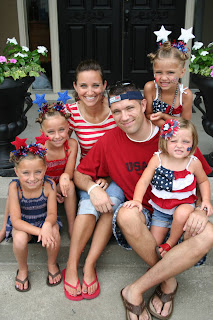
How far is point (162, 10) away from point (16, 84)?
2.69 meters

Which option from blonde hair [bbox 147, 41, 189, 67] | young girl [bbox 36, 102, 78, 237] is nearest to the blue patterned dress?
young girl [bbox 36, 102, 78, 237]

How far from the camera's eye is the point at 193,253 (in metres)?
1.83

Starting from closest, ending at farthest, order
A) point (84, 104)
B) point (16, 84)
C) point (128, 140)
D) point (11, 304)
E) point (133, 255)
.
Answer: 1. point (11, 304)
2. point (128, 140)
3. point (133, 255)
4. point (84, 104)
5. point (16, 84)

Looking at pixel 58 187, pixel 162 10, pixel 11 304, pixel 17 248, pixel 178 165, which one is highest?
pixel 162 10

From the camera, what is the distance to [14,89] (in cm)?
309

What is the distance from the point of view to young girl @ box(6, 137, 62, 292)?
80.6 inches

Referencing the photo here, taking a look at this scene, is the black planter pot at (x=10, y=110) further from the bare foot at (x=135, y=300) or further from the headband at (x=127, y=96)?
the bare foot at (x=135, y=300)

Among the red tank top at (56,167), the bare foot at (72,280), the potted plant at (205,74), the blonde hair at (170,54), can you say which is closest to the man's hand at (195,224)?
the bare foot at (72,280)

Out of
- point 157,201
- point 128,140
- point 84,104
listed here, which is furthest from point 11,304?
point 84,104

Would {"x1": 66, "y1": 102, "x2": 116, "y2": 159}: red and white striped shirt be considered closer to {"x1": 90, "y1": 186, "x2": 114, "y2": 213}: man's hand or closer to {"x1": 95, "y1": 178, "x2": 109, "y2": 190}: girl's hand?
{"x1": 95, "y1": 178, "x2": 109, "y2": 190}: girl's hand

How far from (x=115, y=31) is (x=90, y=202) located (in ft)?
11.3

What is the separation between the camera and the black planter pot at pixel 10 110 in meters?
3.08

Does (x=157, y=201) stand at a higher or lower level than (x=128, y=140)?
lower

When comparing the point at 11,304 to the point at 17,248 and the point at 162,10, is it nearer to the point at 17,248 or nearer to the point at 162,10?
the point at 17,248
